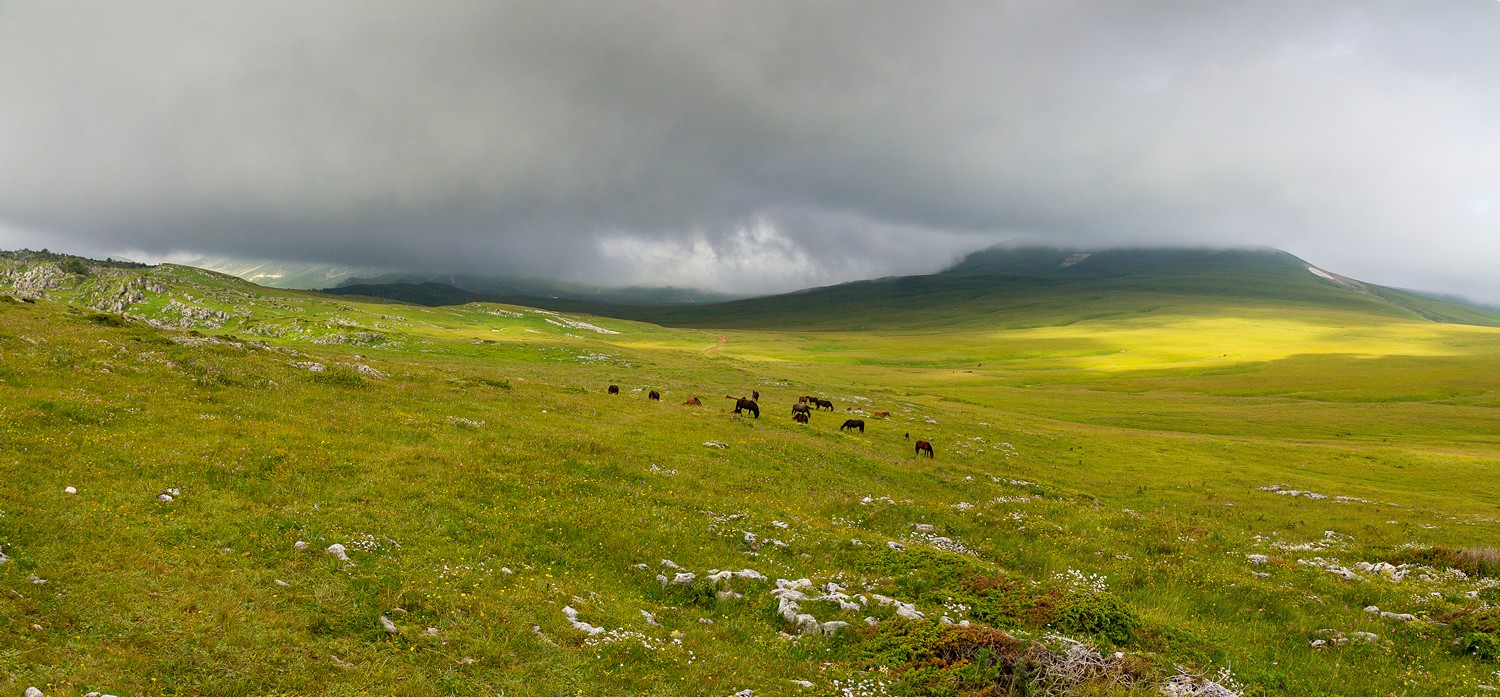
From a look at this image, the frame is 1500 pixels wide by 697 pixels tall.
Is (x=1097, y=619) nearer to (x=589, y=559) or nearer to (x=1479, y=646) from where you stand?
(x=1479, y=646)

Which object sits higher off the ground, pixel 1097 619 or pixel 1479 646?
pixel 1097 619

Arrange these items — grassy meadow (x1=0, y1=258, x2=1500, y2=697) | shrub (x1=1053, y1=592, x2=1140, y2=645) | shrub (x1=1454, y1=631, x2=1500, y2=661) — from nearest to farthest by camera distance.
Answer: grassy meadow (x1=0, y1=258, x2=1500, y2=697) < shrub (x1=1053, y1=592, x2=1140, y2=645) < shrub (x1=1454, y1=631, x2=1500, y2=661)

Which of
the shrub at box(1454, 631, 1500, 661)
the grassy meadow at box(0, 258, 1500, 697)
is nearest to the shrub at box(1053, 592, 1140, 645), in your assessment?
the grassy meadow at box(0, 258, 1500, 697)

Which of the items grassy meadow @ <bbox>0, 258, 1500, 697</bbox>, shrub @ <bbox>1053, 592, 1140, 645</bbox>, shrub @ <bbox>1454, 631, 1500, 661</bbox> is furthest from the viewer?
shrub @ <bbox>1454, 631, 1500, 661</bbox>

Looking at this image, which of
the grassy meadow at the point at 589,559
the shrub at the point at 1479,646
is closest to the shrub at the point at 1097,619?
the grassy meadow at the point at 589,559

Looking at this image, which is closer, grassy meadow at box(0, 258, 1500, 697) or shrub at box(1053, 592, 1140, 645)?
grassy meadow at box(0, 258, 1500, 697)

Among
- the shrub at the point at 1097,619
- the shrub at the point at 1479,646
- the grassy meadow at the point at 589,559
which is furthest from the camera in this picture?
the shrub at the point at 1479,646

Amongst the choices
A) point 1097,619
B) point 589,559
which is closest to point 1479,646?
point 1097,619

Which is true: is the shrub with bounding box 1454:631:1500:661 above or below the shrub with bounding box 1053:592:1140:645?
below

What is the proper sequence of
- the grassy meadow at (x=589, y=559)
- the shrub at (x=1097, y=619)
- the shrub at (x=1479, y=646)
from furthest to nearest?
the shrub at (x=1479, y=646) → the shrub at (x=1097, y=619) → the grassy meadow at (x=589, y=559)

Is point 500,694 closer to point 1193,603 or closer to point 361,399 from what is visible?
point 1193,603

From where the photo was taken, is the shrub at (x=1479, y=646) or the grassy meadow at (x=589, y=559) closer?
the grassy meadow at (x=589, y=559)

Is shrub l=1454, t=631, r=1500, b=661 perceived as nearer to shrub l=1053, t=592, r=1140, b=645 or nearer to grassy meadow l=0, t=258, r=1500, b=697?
grassy meadow l=0, t=258, r=1500, b=697

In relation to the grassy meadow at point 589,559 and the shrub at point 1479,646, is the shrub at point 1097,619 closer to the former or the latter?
the grassy meadow at point 589,559
